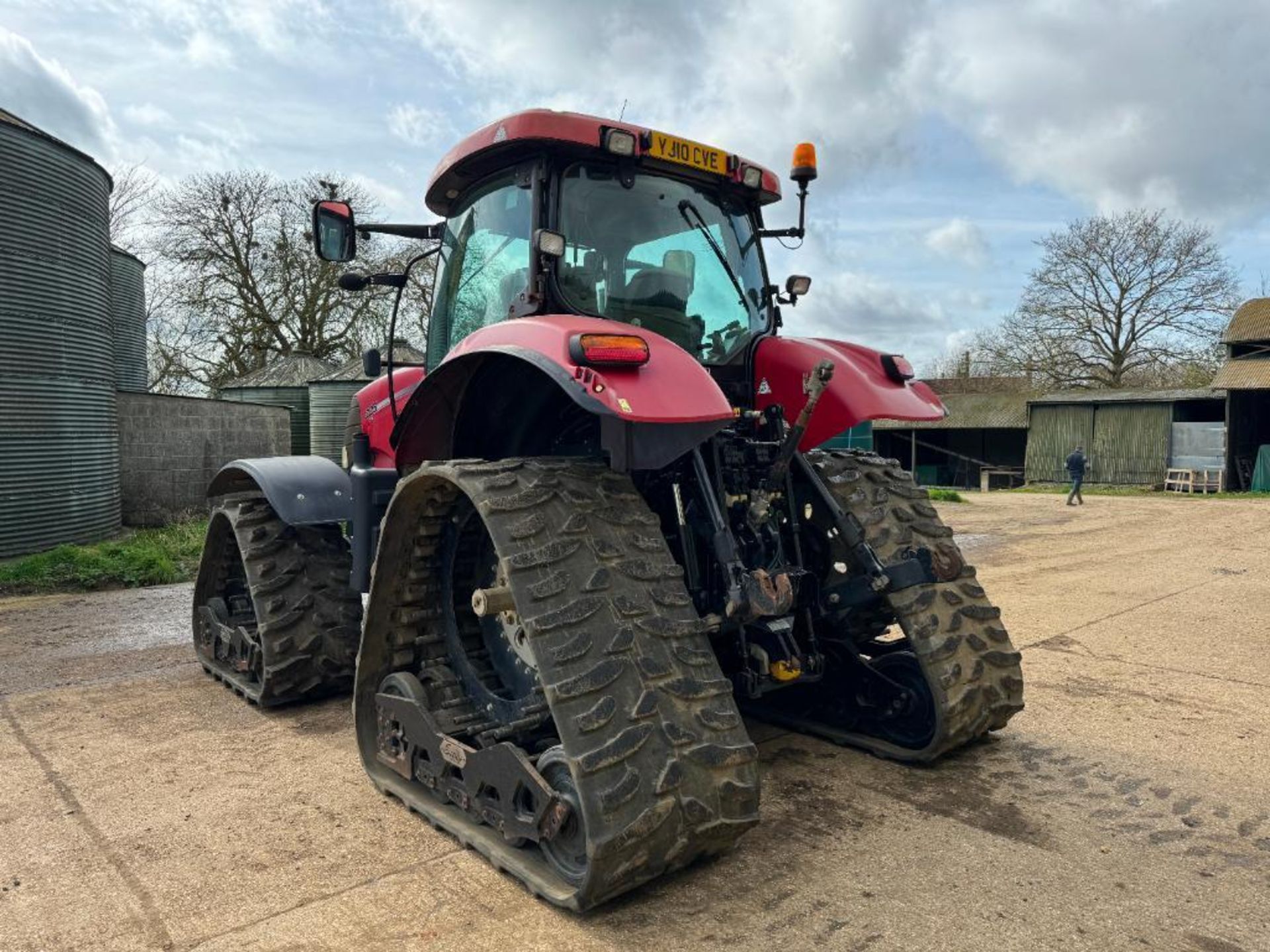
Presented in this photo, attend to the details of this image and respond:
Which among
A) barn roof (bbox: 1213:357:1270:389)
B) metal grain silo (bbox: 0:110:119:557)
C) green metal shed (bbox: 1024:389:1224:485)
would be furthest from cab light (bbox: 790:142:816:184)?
green metal shed (bbox: 1024:389:1224:485)

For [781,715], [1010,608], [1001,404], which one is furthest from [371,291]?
[781,715]

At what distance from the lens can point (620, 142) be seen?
11.1 ft

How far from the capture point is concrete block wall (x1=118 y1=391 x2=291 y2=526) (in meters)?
13.1

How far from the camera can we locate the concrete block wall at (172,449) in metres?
13.1

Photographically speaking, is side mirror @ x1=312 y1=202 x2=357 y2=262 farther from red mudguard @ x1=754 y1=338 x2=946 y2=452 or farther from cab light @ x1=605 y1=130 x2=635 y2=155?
red mudguard @ x1=754 y1=338 x2=946 y2=452

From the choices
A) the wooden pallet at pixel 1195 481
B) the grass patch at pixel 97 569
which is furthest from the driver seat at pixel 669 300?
the wooden pallet at pixel 1195 481

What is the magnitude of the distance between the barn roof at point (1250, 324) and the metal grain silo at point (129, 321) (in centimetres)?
2898

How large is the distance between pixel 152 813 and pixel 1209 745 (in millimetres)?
4485

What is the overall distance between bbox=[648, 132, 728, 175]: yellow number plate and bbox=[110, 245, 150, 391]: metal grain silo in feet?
48.9

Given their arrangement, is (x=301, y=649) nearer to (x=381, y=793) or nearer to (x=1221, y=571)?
(x=381, y=793)

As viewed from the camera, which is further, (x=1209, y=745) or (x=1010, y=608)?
(x=1010, y=608)

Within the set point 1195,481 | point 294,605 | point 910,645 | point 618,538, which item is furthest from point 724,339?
point 1195,481

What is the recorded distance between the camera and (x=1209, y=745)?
4023mm

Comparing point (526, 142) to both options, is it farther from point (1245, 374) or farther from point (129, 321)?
point (1245, 374)
